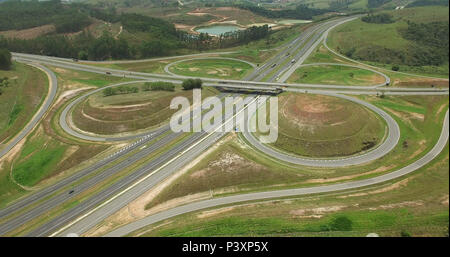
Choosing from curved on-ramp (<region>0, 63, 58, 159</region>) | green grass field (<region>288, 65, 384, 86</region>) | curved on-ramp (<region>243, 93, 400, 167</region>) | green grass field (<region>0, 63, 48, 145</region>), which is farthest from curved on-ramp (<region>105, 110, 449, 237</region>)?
green grass field (<region>0, 63, 48, 145</region>)

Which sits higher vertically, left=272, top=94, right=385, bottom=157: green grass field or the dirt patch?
left=272, top=94, right=385, bottom=157: green grass field

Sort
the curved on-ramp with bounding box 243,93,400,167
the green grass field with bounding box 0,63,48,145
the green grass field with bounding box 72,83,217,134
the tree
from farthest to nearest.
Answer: the tree → the green grass field with bounding box 0,63,48,145 → the green grass field with bounding box 72,83,217,134 → the curved on-ramp with bounding box 243,93,400,167

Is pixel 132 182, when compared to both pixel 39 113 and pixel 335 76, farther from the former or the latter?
pixel 335 76

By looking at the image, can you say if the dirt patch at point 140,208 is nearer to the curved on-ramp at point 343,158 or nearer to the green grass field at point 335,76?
the curved on-ramp at point 343,158

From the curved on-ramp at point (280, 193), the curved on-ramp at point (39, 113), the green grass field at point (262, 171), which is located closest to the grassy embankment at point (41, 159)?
the curved on-ramp at point (39, 113)

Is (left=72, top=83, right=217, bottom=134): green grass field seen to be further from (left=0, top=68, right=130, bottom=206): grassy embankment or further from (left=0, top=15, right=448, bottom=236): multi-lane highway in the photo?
(left=0, top=68, right=130, bottom=206): grassy embankment

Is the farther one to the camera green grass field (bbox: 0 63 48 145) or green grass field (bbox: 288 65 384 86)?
green grass field (bbox: 288 65 384 86)
